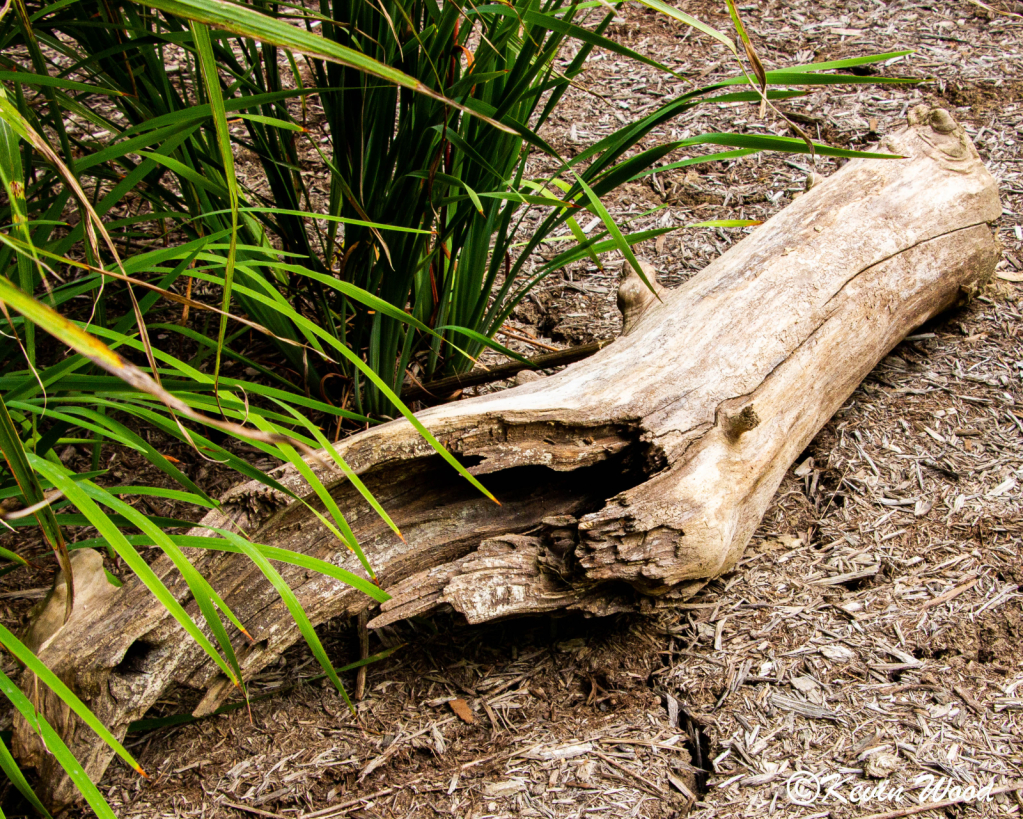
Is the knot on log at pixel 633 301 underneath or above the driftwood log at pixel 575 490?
above

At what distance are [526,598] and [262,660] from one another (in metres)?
0.49

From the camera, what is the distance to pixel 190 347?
2.11 meters

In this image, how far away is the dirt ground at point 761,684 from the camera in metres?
1.37

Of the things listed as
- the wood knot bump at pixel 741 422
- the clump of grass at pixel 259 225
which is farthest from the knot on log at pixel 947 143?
the wood knot bump at pixel 741 422

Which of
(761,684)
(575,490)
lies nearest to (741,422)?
(575,490)

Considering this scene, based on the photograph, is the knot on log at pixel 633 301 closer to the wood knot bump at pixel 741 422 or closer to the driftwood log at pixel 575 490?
the driftwood log at pixel 575 490

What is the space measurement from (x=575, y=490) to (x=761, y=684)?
1.66 feet

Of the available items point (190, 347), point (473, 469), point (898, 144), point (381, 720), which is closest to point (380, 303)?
point (473, 469)

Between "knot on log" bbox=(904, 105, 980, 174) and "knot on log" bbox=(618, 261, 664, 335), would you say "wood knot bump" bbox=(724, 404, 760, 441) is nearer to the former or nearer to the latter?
"knot on log" bbox=(618, 261, 664, 335)

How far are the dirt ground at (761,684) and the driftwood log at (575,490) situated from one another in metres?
0.13

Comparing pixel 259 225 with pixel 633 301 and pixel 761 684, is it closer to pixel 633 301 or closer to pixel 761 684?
pixel 633 301

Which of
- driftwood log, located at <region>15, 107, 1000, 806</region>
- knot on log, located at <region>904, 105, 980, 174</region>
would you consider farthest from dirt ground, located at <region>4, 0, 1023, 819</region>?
knot on log, located at <region>904, 105, 980, 174</region>

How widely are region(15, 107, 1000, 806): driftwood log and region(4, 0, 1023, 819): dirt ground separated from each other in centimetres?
13

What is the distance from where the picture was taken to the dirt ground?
1372 millimetres
